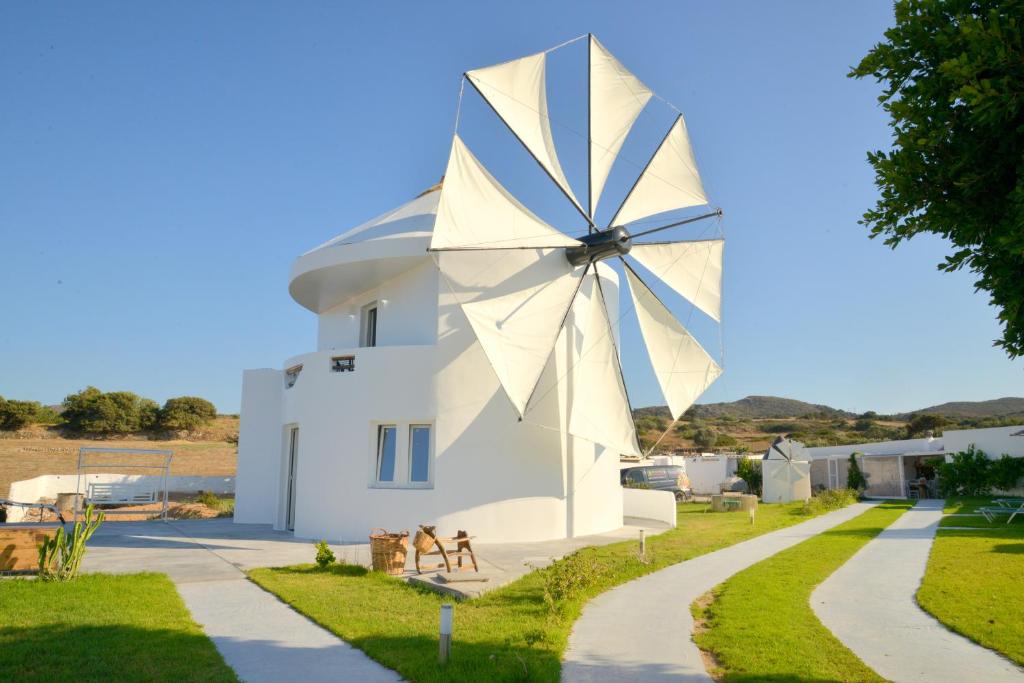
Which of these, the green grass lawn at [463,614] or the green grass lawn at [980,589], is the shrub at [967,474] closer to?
the green grass lawn at [980,589]

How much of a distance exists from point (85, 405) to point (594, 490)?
48.5 meters

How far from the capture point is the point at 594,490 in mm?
16953

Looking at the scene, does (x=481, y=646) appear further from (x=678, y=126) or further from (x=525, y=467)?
(x=678, y=126)

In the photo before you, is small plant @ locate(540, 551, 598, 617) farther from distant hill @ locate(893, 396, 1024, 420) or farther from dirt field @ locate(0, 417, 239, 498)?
distant hill @ locate(893, 396, 1024, 420)

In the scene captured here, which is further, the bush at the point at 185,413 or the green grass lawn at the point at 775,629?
the bush at the point at 185,413

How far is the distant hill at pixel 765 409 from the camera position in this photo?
9856cm

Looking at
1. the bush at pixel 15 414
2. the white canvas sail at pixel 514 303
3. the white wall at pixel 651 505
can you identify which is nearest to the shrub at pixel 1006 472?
the white wall at pixel 651 505

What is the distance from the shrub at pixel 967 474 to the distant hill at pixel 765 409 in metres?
62.9

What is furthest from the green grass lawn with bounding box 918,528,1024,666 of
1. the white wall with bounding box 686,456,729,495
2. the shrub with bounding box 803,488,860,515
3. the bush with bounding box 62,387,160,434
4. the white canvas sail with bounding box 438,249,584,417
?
the bush with bounding box 62,387,160,434

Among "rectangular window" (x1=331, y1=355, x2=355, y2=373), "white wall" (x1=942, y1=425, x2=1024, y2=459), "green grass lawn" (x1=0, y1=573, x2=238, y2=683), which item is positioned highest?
"rectangular window" (x1=331, y1=355, x2=355, y2=373)

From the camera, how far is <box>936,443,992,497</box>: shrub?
2928 cm

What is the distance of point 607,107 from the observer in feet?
49.8

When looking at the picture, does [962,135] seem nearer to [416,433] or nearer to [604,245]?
[604,245]

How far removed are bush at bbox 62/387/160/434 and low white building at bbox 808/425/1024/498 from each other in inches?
1877
